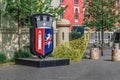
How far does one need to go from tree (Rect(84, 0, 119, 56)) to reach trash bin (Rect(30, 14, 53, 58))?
9975 mm

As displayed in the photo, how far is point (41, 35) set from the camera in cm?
2042

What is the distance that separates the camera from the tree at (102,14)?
29.8 meters

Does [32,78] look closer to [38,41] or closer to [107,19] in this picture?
[38,41]

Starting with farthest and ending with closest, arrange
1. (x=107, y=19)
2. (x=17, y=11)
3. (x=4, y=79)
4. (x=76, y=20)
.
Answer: (x=76, y=20) → (x=107, y=19) → (x=17, y=11) → (x=4, y=79)

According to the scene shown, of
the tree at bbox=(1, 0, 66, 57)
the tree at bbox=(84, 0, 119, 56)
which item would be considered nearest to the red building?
the tree at bbox=(84, 0, 119, 56)

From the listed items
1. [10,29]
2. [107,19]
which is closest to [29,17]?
[10,29]

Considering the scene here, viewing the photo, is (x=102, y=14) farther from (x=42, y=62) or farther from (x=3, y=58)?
(x=42, y=62)

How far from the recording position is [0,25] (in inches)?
922

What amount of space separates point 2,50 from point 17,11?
298cm

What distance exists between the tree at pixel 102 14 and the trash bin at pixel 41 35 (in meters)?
9.97

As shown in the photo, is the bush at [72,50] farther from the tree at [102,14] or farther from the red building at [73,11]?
the red building at [73,11]

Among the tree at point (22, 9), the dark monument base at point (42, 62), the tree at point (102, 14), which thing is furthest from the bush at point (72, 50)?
the tree at point (102, 14)

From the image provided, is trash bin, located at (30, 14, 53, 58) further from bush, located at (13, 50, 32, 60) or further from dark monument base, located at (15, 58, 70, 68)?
bush, located at (13, 50, 32, 60)

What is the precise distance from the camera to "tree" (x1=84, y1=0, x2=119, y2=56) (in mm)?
29828
